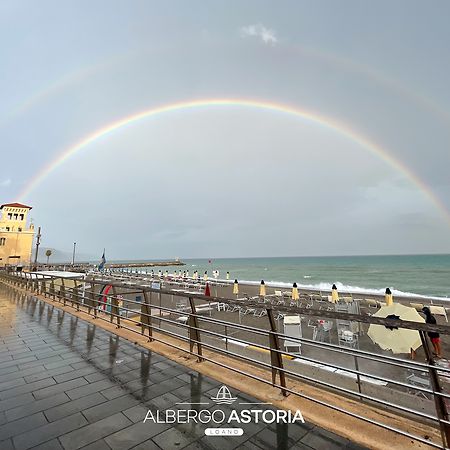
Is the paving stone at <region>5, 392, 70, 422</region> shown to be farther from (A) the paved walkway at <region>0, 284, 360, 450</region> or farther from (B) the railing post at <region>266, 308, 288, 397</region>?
(B) the railing post at <region>266, 308, 288, 397</region>

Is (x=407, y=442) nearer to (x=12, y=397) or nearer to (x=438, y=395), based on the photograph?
(x=438, y=395)

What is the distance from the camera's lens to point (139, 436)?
257cm

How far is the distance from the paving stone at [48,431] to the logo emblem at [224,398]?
1435 mm

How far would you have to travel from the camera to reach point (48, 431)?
8.89 ft

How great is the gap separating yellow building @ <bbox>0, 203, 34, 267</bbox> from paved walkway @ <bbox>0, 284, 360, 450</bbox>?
55.3m

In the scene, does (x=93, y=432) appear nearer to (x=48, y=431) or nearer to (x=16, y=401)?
(x=48, y=431)

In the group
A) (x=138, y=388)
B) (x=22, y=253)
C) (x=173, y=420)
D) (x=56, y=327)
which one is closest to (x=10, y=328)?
(x=56, y=327)

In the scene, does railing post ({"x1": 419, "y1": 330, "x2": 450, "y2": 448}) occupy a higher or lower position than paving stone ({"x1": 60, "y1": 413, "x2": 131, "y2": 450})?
higher

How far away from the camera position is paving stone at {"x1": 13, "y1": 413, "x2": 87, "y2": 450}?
2.54 meters

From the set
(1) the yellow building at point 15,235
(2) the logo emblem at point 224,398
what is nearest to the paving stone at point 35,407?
(2) the logo emblem at point 224,398

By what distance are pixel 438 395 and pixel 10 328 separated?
9.55m

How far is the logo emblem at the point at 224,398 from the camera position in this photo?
3121 mm

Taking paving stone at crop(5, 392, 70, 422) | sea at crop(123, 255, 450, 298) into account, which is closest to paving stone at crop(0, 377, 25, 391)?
paving stone at crop(5, 392, 70, 422)

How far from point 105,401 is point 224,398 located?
1470 mm
